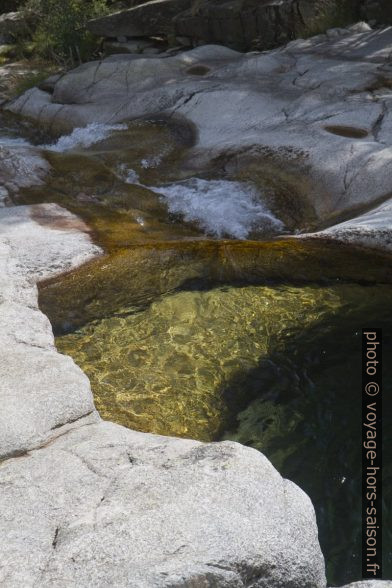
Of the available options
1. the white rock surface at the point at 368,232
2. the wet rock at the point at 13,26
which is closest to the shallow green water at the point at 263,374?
the white rock surface at the point at 368,232

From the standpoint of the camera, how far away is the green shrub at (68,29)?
13109 mm

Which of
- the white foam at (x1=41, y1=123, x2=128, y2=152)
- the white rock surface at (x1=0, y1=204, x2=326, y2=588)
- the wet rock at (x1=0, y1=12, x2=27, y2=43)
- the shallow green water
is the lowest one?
the shallow green water

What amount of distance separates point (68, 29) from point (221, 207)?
24.8ft

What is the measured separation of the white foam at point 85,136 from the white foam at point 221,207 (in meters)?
2.02

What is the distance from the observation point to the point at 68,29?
13141mm

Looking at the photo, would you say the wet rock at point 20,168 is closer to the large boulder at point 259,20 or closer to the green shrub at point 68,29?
the large boulder at point 259,20

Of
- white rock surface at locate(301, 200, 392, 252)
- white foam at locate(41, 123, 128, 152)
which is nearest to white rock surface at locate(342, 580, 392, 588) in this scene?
white rock surface at locate(301, 200, 392, 252)

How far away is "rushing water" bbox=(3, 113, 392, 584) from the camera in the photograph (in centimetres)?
416

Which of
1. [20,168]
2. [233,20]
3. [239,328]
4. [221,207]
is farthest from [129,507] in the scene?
[233,20]

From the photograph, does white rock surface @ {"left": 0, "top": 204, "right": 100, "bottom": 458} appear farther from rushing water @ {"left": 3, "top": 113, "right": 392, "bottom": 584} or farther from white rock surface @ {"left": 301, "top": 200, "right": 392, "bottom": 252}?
white rock surface @ {"left": 301, "top": 200, "right": 392, "bottom": 252}

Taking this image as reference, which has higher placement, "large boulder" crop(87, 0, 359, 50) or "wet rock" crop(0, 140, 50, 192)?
"large boulder" crop(87, 0, 359, 50)

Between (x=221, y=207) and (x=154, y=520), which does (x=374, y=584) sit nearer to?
(x=154, y=520)

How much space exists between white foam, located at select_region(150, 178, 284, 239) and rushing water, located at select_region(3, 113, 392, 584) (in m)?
0.02

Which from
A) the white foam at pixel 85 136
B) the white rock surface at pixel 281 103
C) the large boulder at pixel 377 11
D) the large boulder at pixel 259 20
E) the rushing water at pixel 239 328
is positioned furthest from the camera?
the large boulder at pixel 259 20
